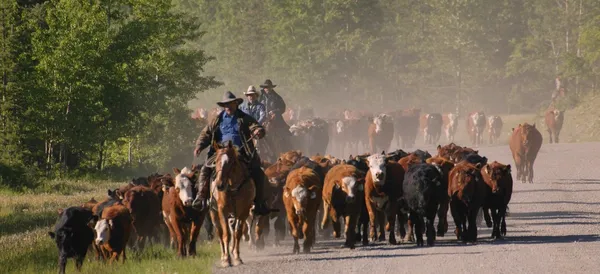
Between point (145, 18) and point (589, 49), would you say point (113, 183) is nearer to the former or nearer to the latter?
point (145, 18)

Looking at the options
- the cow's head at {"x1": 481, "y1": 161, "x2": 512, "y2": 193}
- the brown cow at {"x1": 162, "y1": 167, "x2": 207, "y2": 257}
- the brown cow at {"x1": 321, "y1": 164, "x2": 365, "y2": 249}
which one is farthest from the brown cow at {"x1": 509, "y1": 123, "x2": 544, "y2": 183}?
the brown cow at {"x1": 162, "y1": 167, "x2": 207, "y2": 257}

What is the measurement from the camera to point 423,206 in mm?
19453

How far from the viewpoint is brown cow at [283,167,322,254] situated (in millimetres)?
19000

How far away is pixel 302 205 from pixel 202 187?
1830 mm

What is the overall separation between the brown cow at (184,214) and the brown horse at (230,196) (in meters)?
0.53

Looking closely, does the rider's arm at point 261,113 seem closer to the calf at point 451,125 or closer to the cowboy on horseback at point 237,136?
the cowboy on horseback at point 237,136

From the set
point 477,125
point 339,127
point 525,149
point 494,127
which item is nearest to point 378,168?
point 525,149

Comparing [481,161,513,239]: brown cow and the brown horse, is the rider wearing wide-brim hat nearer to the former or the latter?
[481,161,513,239]: brown cow

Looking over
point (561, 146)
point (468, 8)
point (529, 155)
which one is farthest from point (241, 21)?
point (529, 155)

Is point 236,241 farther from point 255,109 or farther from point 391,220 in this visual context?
point 255,109

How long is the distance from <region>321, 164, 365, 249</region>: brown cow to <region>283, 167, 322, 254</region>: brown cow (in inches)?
11.2

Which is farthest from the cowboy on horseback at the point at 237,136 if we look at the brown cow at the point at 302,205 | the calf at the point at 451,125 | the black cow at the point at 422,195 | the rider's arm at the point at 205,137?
the calf at the point at 451,125

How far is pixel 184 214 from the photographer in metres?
18.7

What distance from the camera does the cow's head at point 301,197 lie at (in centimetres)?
1895
